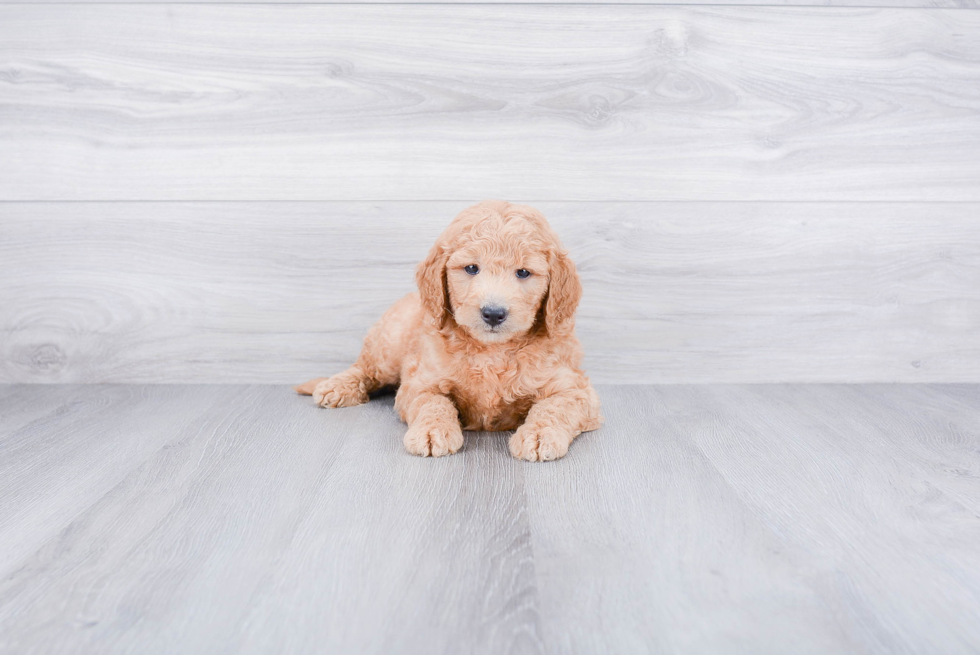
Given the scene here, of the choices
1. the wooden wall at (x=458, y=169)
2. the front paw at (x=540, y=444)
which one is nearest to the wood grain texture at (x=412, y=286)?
the wooden wall at (x=458, y=169)

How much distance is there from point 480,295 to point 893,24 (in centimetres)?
174

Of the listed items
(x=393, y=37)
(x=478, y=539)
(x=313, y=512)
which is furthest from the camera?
(x=393, y=37)

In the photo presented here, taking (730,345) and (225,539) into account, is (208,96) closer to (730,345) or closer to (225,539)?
(225,539)

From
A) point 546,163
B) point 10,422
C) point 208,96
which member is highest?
point 208,96

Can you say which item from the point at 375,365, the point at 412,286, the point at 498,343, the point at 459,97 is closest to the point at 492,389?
the point at 498,343

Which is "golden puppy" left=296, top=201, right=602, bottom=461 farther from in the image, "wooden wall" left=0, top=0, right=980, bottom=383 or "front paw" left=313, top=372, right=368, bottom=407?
"wooden wall" left=0, top=0, right=980, bottom=383

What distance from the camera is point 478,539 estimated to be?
1.24m

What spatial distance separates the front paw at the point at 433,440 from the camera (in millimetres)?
1652

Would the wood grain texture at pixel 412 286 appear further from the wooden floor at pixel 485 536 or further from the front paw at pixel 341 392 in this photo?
the wooden floor at pixel 485 536

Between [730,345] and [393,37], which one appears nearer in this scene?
[393,37]

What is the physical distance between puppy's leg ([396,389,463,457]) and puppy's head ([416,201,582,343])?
0.21 meters

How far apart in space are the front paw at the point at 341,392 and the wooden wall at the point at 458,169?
0.27 m

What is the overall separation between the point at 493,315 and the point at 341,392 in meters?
0.68

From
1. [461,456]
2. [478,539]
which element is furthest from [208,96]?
[478,539]
